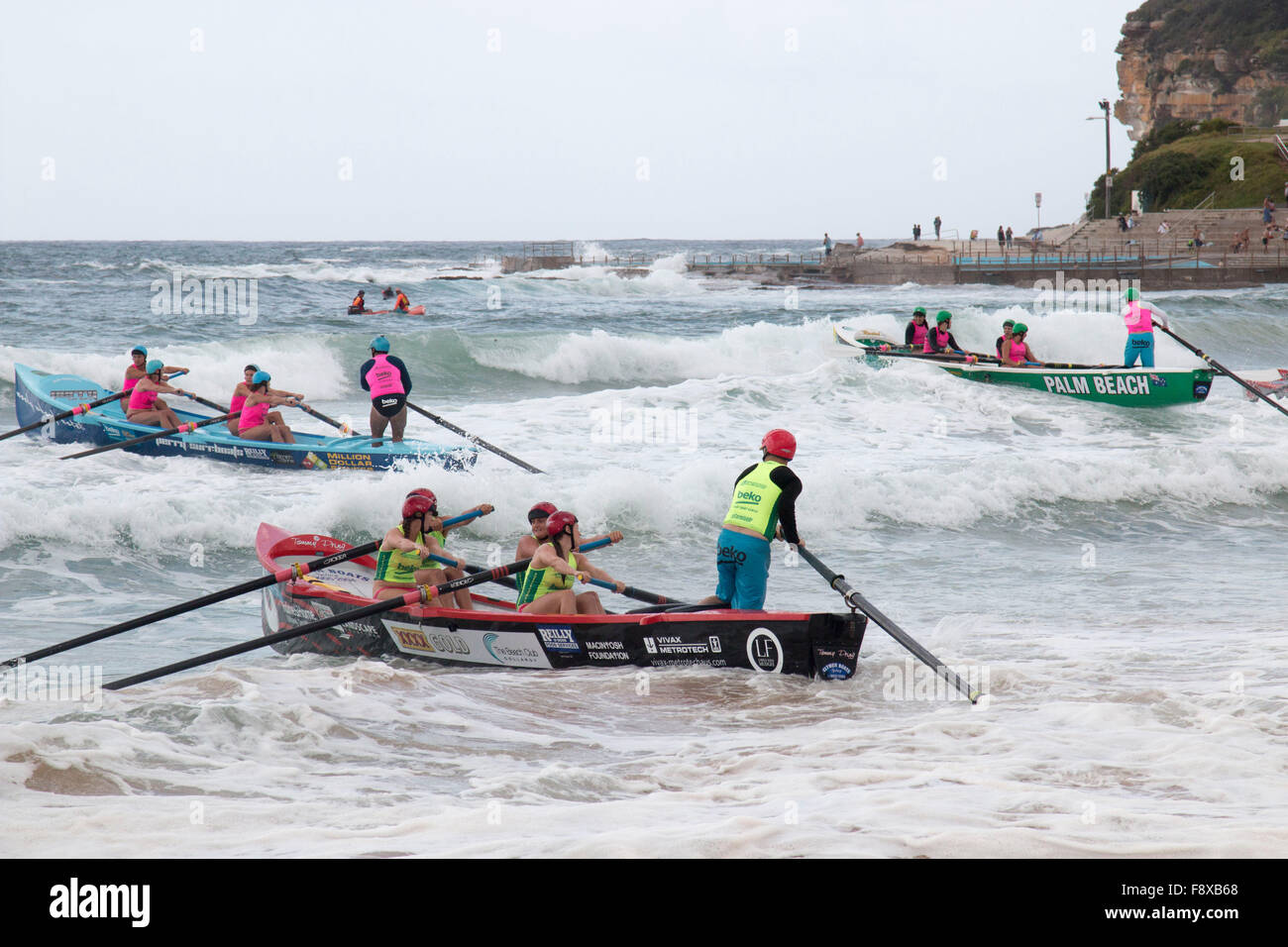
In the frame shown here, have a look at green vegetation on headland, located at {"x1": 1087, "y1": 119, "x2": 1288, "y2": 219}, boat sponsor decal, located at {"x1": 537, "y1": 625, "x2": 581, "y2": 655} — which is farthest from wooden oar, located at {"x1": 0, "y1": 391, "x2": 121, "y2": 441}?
green vegetation on headland, located at {"x1": 1087, "y1": 119, "x2": 1288, "y2": 219}

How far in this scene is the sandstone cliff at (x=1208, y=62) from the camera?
72.3 metres

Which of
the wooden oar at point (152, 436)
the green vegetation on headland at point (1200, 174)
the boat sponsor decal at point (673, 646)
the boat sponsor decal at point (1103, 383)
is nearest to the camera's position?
the boat sponsor decal at point (673, 646)

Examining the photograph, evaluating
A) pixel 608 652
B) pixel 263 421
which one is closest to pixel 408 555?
pixel 608 652

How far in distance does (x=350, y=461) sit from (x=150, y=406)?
3.52m

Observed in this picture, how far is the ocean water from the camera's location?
186 inches

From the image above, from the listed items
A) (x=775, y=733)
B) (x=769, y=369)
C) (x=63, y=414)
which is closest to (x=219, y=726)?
(x=775, y=733)

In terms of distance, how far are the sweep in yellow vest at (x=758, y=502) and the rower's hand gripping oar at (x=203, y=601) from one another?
2236mm

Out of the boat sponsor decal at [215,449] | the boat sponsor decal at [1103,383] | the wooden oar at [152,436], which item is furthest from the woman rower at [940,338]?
the wooden oar at [152,436]

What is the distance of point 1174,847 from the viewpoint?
4281mm

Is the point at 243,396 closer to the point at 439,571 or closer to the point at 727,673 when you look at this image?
the point at 439,571

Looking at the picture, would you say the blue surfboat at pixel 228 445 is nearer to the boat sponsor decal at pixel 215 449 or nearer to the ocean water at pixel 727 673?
the boat sponsor decal at pixel 215 449

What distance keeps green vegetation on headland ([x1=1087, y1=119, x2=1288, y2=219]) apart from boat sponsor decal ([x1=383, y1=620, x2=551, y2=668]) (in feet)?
174
